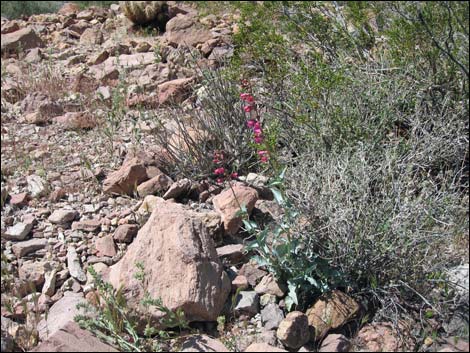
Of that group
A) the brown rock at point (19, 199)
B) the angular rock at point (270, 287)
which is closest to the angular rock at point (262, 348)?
the angular rock at point (270, 287)

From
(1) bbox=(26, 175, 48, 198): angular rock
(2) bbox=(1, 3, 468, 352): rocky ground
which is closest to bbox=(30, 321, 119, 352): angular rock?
(2) bbox=(1, 3, 468, 352): rocky ground

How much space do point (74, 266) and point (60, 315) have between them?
51cm

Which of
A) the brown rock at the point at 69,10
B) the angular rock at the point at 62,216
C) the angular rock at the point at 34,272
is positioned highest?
the brown rock at the point at 69,10

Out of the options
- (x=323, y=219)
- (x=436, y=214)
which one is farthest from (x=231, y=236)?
(x=436, y=214)

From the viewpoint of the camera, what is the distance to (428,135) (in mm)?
4234

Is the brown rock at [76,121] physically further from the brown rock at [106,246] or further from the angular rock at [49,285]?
the angular rock at [49,285]

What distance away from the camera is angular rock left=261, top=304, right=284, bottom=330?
3.43 meters

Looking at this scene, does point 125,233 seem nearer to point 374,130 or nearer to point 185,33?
point 374,130

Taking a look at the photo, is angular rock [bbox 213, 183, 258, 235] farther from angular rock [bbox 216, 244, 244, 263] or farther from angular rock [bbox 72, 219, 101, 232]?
angular rock [bbox 72, 219, 101, 232]

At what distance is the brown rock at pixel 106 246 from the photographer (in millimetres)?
4023

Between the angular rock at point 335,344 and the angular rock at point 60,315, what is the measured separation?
1297 millimetres

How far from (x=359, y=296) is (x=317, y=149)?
130 centimetres

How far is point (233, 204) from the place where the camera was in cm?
418

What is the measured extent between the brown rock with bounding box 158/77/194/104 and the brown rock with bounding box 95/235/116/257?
203cm
